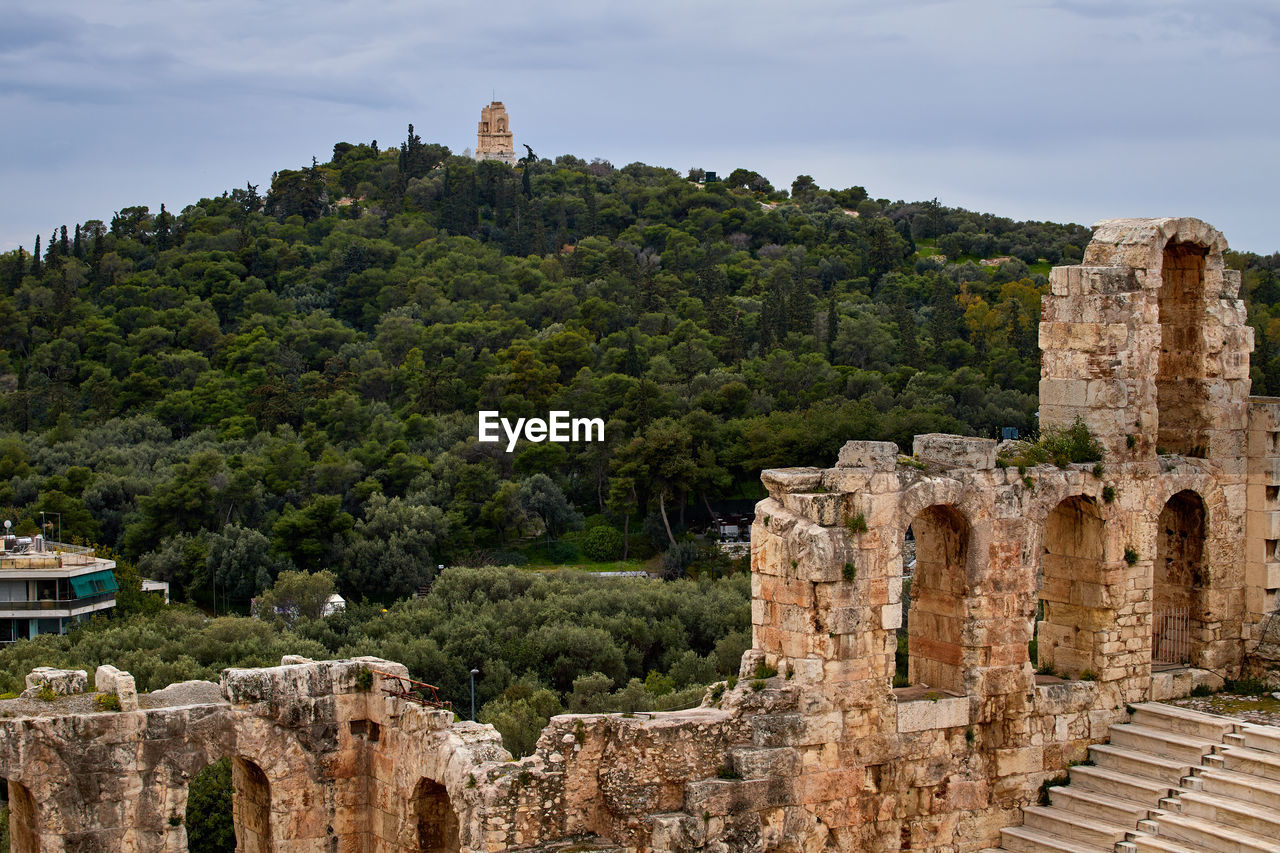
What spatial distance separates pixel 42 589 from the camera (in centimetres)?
3734

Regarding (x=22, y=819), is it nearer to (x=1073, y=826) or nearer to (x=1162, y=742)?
(x=1073, y=826)

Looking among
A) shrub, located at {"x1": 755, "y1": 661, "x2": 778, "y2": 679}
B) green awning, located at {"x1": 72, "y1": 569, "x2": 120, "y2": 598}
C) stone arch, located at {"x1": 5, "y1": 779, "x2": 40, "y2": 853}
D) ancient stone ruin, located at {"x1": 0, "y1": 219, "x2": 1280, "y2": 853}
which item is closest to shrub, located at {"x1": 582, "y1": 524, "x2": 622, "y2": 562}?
green awning, located at {"x1": 72, "y1": 569, "x2": 120, "y2": 598}

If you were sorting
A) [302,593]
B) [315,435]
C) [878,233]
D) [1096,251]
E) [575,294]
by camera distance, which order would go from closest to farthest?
[1096,251] < [302,593] < [315,435] < [575,294] < [878,233]

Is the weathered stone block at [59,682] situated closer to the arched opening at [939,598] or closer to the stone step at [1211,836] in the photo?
the arched opening at [939,598]

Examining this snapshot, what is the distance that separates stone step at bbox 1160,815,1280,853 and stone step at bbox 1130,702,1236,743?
1.66 m

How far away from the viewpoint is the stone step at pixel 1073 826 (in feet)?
55.8

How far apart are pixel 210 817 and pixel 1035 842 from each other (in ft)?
40.0

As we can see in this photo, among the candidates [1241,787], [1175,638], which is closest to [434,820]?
[1241,787]

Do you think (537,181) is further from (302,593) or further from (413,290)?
(302,593)

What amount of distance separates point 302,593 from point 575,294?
37146 millimetres

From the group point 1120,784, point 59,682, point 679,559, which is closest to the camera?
point 59,682

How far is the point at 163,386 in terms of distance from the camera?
65500 millimetres

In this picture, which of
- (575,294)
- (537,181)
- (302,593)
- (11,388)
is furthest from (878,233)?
(302,593)

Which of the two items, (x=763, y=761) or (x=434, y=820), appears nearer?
(x=763, y=761)
